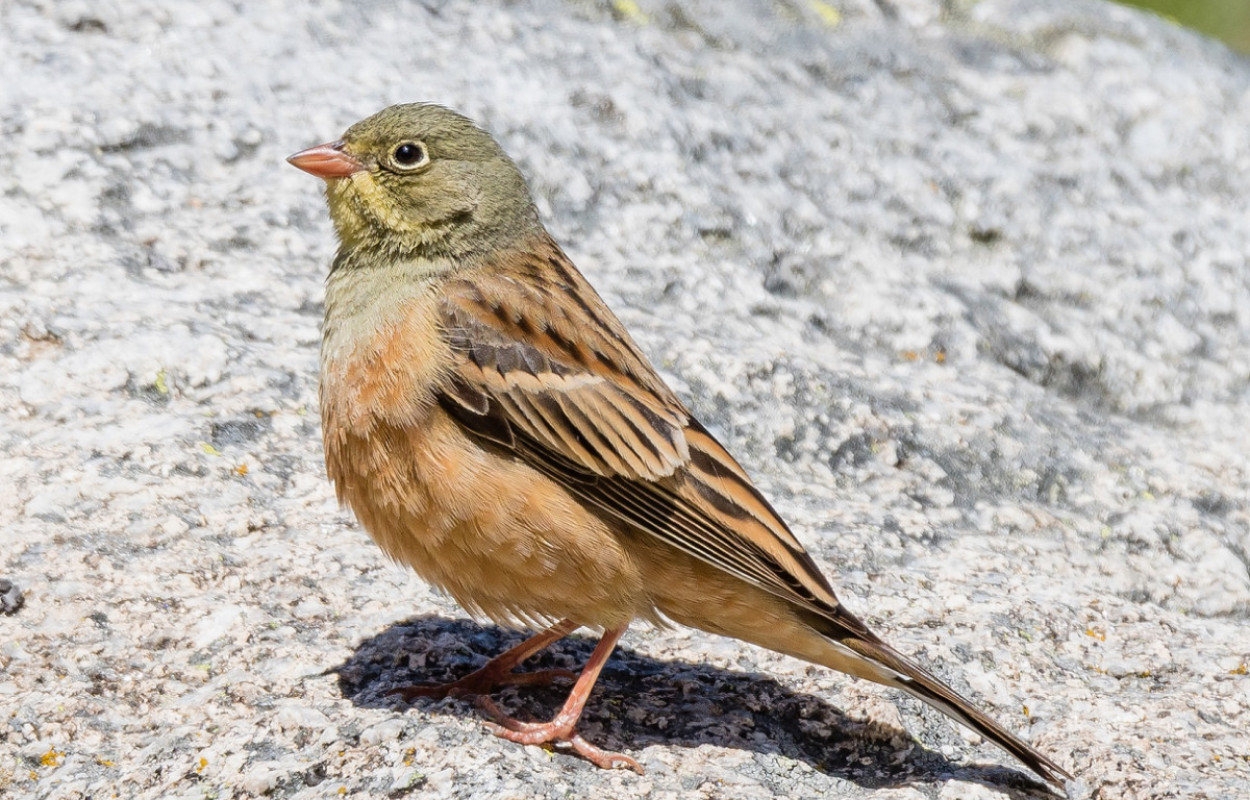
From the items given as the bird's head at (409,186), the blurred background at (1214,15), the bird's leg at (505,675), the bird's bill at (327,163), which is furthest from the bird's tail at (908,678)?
the blurred background at (1214,15)

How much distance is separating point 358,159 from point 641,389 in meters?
1.32

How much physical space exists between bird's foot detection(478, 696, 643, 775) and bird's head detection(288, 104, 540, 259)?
5.44 ft

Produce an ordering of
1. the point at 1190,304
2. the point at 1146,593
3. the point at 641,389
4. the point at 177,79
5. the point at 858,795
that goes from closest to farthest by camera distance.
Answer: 1. the point at 858,795
2. the point at 641,389
3. the point at 1146,593
4. the point at 177,79
5. the point at 1190,304

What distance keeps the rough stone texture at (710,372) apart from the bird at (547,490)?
308mm

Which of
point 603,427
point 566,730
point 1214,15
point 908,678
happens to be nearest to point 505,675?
point 566,730

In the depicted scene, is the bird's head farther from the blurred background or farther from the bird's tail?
the blurred background

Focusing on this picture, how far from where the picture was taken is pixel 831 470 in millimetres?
6148

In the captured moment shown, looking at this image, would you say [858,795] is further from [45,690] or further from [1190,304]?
[1190,304]

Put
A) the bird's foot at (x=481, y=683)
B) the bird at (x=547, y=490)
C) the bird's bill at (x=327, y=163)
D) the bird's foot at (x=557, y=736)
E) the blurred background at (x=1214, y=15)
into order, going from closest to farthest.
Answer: the bird's foot at (x=557, y=736) < the bird at (x=547, y=490) < the bird's foot at (x=481, y=683) < the bird's bill at (x=327, y=163) < the blurred background at (x=1214, y=15)

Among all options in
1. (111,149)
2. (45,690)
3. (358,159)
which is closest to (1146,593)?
(358,159)

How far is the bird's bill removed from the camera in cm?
518

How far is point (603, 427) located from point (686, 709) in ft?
3.15

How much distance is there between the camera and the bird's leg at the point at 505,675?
4672 millimetres

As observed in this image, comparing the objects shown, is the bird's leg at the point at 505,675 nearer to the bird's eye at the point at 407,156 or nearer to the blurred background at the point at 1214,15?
the bird's eye at the point at 407,156
